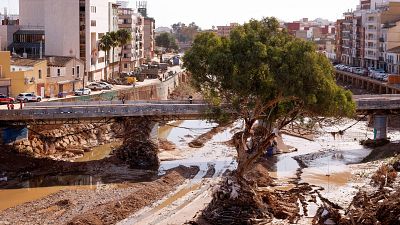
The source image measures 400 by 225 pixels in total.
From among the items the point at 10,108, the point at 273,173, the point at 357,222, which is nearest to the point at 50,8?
the point at 10,108

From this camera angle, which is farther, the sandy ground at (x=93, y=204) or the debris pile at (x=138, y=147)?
the debris pile at (x=138, y=147)

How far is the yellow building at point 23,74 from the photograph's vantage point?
70250mm

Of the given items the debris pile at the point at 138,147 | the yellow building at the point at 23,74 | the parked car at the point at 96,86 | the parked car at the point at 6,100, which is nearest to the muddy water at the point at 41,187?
the debris pile at the point at 138,147

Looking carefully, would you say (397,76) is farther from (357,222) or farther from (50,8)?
(357,222)

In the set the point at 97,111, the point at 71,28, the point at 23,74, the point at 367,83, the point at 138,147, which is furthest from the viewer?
the point at 367,83

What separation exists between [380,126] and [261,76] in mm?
32932

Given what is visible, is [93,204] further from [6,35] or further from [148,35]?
[148,35]

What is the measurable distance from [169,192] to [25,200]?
973 cm

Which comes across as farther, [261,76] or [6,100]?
[6,100]

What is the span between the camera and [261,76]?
37.1 meters

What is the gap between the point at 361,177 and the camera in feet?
169

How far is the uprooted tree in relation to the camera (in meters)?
37.0

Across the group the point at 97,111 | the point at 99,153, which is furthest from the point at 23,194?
the point at 99,153

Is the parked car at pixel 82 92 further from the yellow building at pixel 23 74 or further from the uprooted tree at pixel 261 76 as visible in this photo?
the uprooted tree at pixel 261 76
